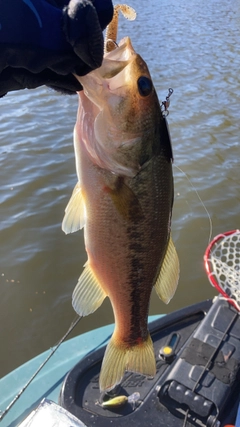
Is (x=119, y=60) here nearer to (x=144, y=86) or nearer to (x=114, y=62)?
(x=114, y=62)

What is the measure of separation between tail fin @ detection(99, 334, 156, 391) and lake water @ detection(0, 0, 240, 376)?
86.5 inches

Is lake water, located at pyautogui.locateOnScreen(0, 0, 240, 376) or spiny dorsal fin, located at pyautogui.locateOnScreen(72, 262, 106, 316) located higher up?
spiny dorsal fin, located at pyautogui.locateOnScreen(72, 262, 106, 316)

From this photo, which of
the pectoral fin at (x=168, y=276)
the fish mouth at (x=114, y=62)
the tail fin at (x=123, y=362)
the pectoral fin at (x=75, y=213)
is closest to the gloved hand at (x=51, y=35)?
the fish mouth at (x=114, y=62)

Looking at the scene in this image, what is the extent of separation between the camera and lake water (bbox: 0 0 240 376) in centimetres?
445

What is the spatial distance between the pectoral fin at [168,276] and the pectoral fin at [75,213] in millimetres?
442

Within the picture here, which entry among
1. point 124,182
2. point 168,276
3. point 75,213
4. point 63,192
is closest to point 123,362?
point 168,276

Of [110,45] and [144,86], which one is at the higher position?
[110,45]

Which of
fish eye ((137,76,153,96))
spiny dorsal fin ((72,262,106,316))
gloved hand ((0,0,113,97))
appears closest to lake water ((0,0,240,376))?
spiny dorsal fin ((72,262,106,316))

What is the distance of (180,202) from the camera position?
616 cm

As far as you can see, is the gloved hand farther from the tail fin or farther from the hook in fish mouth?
the tail fin

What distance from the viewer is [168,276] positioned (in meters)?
1.99

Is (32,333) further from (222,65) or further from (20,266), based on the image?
(222,65)

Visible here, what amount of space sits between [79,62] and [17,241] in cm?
404

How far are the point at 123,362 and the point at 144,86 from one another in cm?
136
